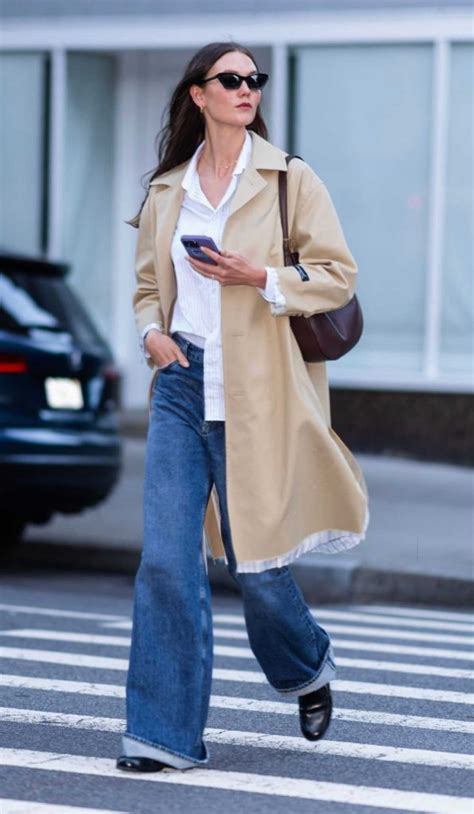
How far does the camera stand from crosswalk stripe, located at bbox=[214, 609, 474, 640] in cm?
860

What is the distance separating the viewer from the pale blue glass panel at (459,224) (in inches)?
562

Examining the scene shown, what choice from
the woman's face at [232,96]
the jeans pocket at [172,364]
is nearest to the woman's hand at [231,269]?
the jeans pocket at [172,364]

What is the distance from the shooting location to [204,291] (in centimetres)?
497

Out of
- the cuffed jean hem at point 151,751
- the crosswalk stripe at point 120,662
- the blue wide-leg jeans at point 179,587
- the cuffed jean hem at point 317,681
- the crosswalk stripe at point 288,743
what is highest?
the blue wide-leg jeans at point 179,587

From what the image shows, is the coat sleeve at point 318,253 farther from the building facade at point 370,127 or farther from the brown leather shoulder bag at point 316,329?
the building facade at point 370,127

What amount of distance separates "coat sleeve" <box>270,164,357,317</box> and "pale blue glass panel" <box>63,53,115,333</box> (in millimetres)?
11106

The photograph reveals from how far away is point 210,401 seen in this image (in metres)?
4.92

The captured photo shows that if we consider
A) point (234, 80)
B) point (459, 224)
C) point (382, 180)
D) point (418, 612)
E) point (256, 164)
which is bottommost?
point (418, 612)

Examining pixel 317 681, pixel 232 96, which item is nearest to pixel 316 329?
pixel 232 96

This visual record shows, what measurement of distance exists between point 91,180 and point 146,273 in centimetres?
1112

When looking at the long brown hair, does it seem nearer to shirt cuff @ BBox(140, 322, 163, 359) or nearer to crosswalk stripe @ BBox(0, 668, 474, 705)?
shirt cuff @ BBox(140, 322, 163, 359)

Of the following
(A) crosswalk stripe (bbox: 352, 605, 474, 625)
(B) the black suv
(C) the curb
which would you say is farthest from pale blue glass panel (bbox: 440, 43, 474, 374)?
(A) crosswalk stripe (bbox: 352, 605, 474, 625)

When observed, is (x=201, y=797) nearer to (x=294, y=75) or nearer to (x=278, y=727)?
(x=278, y=727)

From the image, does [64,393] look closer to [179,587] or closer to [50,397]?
[50,397]
